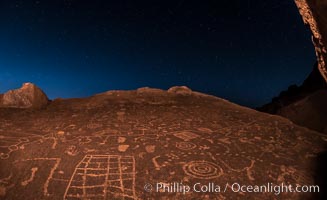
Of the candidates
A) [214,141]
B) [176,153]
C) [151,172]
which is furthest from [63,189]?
[214,141]

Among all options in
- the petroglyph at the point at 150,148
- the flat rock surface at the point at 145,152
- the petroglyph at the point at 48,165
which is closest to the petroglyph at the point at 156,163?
the flat rock surface at the point at 145,152

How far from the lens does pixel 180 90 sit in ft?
24.6

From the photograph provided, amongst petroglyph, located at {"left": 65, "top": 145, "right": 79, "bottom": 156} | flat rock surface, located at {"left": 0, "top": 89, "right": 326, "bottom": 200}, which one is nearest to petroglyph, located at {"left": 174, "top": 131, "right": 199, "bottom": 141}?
flat rock surface, located at {"left": 0, "top": 89, "right": 326, "bottom": 200}

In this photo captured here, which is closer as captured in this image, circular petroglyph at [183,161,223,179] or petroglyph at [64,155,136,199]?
petroglyph at [64,155,136,199]

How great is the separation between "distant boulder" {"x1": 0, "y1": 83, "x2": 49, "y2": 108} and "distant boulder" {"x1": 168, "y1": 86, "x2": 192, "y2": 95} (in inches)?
126

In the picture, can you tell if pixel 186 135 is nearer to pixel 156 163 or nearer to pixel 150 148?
pixel 150 148

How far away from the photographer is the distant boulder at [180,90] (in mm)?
7418

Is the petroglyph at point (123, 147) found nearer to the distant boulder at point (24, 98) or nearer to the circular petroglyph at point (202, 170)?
the circular petroglyph at point (202, 170)

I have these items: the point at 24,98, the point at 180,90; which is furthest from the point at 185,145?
the point at 24,98

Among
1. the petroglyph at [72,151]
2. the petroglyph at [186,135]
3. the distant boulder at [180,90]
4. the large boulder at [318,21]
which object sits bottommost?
the petroglyph at [72,151]

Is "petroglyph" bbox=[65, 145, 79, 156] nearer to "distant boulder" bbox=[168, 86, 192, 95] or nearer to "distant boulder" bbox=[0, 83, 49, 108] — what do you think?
"distant boulder" bbox=[0, 83, 49, 108]

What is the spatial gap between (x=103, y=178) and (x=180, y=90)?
4650 mm

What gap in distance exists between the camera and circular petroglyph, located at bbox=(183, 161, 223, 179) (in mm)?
3256

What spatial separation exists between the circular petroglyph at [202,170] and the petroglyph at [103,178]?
672 mm
